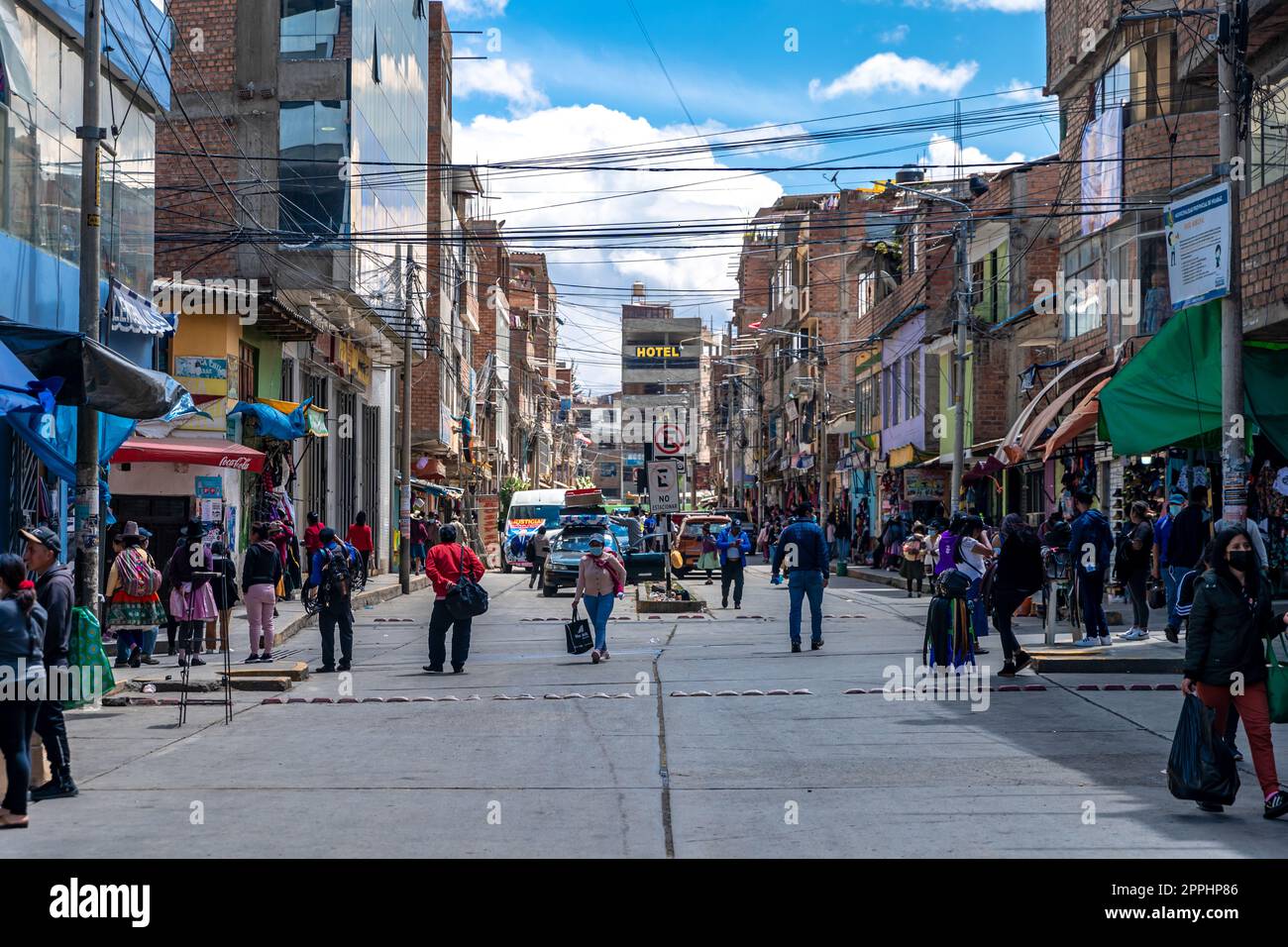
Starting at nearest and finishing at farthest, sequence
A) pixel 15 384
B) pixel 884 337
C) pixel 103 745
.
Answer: pixel 103 745 < pixel 15 384 < pixel 884 337

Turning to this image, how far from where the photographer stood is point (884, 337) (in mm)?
54938

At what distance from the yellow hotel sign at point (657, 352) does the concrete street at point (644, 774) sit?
16255 centimetres

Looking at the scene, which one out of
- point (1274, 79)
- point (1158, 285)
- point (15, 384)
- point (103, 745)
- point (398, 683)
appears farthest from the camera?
point (1158, 285)

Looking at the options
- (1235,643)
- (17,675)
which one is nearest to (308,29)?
(17,675)

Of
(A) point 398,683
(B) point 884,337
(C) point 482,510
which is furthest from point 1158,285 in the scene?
(C) point 482,510

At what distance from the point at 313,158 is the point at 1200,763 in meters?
29.2

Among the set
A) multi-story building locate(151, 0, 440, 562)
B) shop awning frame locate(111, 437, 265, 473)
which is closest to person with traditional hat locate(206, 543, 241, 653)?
shop awning frame locate(111, 437, 265, 473)

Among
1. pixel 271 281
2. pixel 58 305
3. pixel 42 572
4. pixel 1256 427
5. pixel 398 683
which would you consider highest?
pixel 271 281

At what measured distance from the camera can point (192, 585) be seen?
698 inches

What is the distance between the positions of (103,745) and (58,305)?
862 centimetres

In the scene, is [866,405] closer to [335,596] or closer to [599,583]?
[599,583]

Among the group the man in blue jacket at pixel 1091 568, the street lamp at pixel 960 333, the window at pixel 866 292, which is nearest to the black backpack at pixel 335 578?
the man in blue jacket at pixel 1091 568

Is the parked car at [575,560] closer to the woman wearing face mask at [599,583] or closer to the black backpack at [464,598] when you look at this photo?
the woman wearing face mask at [599,583]
